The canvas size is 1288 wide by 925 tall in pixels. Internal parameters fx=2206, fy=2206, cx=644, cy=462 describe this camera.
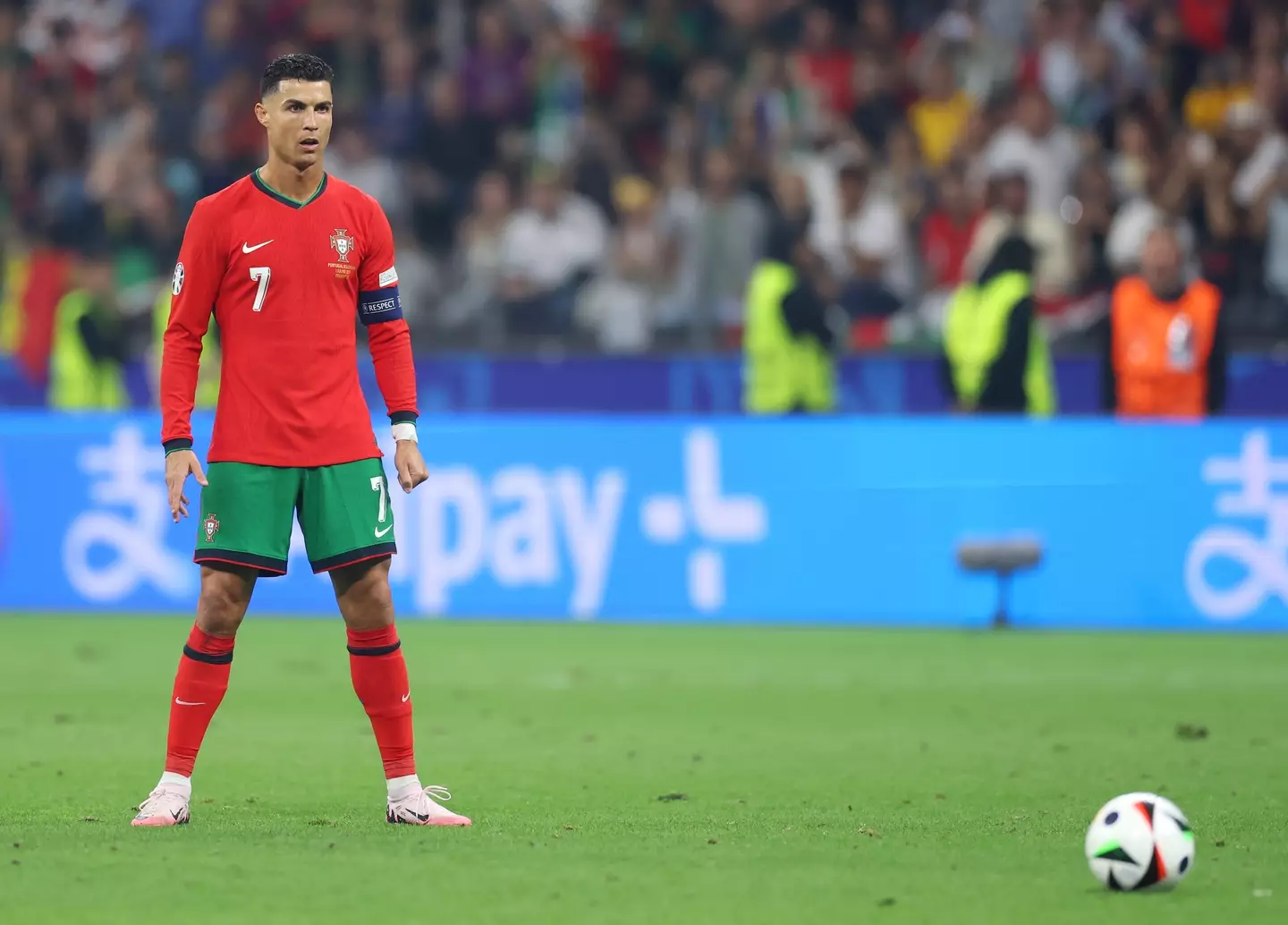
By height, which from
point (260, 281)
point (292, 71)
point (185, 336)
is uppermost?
point (292, 71)

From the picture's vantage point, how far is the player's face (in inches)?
271

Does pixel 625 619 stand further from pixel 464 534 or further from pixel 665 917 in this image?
pixel 665 917

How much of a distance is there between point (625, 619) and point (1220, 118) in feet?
22.9

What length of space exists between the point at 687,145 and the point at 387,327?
482 inches

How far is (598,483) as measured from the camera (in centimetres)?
1437

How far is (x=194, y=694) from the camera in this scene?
6969 millimetres

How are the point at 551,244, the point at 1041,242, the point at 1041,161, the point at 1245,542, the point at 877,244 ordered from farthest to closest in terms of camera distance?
the point at 551,244 < the point at 1041,161 < the point at 877,244 < the point at 1041,242 < the point at 1245,542

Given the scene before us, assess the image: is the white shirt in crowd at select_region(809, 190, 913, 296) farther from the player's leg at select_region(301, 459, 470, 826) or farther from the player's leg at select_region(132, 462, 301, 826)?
the player's leg at select_region(132, 462, 301, 826)

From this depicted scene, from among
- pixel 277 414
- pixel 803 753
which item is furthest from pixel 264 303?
pixel 803 753

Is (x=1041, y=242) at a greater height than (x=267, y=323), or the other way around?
(x=1041, y=242)

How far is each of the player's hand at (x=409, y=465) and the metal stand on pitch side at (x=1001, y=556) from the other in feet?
23.7

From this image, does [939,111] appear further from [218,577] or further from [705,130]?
[218,577]

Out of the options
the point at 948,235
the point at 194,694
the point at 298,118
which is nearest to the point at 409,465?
the point at 194,694

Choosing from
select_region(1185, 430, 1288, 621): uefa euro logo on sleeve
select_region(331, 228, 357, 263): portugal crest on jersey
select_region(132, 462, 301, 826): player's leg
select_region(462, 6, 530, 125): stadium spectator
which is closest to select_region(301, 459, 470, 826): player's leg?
select_region(132, 462, 301, 826): player's leg
